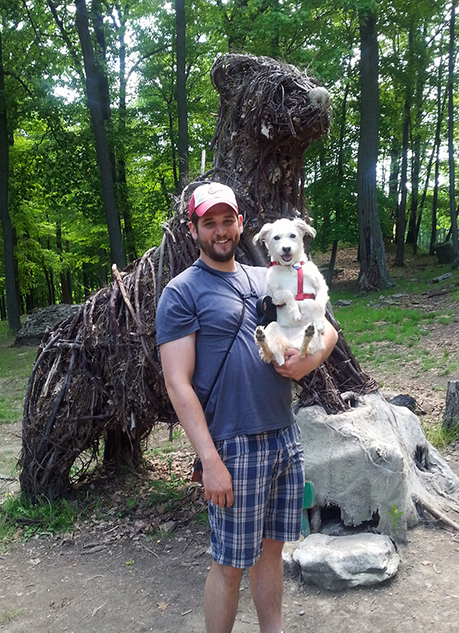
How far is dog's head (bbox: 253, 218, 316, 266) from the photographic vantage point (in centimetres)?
257

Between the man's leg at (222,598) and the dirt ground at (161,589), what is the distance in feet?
2.64

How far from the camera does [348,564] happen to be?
134 inches

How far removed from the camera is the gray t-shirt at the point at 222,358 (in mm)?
2391

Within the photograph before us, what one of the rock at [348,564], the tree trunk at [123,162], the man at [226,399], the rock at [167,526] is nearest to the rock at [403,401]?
the rock at [348,564]

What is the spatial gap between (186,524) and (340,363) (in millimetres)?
2045

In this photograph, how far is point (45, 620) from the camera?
A: 136 inches

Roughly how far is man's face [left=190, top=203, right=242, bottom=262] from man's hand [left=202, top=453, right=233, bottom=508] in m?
1.01

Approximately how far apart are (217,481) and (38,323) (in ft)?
46.1

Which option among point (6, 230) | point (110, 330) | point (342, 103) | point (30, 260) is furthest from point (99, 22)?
point (110, 330)

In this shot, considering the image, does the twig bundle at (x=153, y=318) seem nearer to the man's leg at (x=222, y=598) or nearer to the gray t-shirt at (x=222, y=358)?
the gray t-shirt at (x=222, y=358)

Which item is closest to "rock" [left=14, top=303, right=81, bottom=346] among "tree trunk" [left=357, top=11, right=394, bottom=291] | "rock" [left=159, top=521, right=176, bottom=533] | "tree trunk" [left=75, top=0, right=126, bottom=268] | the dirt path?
"tree trunk" [left=75, top=0, right=126, bottom=268]

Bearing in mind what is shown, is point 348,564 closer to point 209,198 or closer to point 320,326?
point 320,326

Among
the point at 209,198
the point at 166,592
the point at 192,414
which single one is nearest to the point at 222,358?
the point at 192,414

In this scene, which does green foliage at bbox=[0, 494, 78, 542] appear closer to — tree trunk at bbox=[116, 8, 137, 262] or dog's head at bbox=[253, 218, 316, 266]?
dog's head at bbox=[253, 218, 316, 266]
